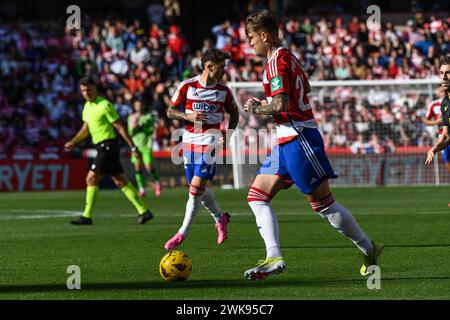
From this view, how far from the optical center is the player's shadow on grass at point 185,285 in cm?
1012

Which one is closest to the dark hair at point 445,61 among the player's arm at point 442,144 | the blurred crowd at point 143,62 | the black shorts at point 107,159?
the player's arm at point 442,144

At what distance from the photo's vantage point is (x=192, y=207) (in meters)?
14.0

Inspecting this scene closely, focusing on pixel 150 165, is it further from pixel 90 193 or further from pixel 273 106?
pixel 273 106

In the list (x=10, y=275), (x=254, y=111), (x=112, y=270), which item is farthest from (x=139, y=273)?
(x=254, y=111)

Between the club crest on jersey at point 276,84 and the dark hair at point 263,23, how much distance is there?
1.72 feet

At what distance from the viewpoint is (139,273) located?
37.6ft

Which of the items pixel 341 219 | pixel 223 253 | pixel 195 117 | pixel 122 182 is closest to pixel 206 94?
pixel 195 117

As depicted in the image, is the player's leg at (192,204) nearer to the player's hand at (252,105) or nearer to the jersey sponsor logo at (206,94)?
the jersey sponsor logo at (206,94)

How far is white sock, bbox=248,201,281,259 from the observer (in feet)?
34.4

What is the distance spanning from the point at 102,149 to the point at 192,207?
191 inches

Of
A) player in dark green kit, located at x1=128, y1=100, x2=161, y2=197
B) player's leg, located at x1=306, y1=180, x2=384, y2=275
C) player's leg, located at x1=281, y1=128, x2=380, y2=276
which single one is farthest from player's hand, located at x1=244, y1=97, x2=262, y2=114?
player in dark green kit, located at x1=128, y1=100, x2=161, y2=197

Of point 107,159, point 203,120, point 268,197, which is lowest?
point 268,197

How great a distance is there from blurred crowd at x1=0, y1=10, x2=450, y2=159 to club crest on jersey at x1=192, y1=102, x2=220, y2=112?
17427 mm

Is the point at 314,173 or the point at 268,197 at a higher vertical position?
the point at 314,173
